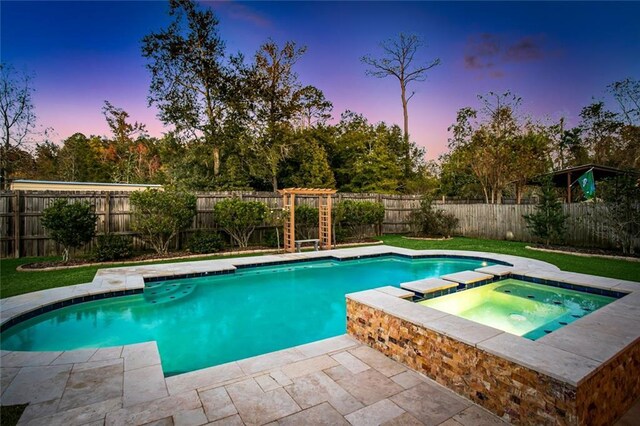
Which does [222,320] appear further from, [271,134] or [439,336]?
[271,134]

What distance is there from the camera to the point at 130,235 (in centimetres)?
980

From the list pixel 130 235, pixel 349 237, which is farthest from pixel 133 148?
pixel 349 237

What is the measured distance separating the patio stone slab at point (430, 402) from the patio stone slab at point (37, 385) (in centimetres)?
270

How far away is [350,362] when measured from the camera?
308 centimetres

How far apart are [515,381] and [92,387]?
3276mm

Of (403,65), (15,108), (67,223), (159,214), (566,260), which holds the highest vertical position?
(403,65)

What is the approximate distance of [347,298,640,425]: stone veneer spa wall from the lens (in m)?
2.04

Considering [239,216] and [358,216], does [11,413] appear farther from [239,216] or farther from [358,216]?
[358,216]

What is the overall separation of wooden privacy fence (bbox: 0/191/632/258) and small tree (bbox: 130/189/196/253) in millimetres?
943

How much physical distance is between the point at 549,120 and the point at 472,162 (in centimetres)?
743

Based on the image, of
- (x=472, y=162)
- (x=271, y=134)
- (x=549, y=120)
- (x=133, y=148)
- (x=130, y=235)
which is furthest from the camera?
(x=133, y=148)

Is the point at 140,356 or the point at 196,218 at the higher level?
the point at 196,218

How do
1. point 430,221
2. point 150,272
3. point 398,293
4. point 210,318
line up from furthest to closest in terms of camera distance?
point 430,221 → point 150,272 → point 210,318 → point 398,293

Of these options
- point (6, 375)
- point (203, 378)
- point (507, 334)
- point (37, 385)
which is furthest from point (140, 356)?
point (507, 334)
